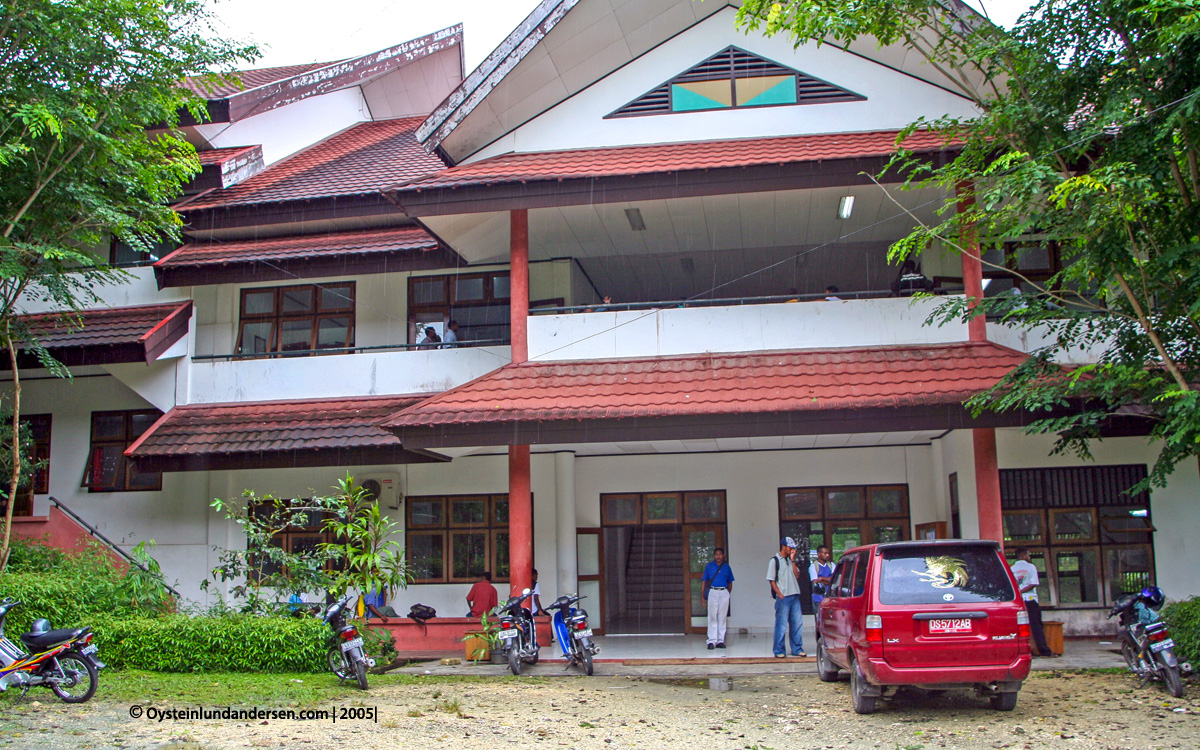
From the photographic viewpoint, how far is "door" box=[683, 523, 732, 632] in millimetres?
16391

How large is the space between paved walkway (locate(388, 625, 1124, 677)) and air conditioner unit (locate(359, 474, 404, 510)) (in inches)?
162

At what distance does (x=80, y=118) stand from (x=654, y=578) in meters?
13.6

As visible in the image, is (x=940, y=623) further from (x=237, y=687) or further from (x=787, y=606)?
(x=237, y=687)

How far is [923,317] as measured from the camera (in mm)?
13711

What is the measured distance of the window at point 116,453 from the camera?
56.2 feet

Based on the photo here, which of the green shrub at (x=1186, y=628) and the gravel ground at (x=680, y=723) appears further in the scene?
the green shrub at (x=1186, y=628)

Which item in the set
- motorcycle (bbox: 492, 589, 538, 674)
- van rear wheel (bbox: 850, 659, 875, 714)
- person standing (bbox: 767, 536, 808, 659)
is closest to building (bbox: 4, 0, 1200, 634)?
motorcycle (bbox: 492, 589, 538, 674)

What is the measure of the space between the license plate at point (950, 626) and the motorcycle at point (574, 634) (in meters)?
4.76

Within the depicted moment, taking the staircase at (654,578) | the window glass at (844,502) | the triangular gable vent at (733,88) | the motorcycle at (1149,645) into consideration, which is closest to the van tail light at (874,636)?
the motorcycle at (1149,645)

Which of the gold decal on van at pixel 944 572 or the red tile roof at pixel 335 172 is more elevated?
the red tile roof at pixel 335 172

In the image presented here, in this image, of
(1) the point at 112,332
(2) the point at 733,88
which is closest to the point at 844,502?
(2) the point at 733,88

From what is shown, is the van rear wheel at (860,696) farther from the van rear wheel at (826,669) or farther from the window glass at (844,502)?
the window glass at (844,502)

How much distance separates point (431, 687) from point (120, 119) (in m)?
8.16

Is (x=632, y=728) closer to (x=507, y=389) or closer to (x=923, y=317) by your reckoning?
(x=507, y=389)
